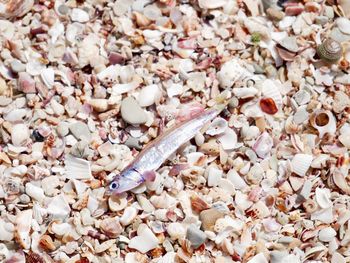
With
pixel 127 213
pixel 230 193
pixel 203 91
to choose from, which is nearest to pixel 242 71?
pixel 203 91

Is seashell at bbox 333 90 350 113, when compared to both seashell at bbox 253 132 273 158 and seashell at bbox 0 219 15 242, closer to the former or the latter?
seashell at bbox 253 132 273 158

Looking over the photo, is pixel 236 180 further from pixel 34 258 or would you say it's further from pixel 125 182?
pixel 34 258

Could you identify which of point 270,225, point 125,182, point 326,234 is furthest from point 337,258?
point 125,182

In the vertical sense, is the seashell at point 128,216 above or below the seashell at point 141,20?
below

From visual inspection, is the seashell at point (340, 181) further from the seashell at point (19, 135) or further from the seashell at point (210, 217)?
the seashell at point (19, 135)

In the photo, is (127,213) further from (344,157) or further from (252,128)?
(344,157)

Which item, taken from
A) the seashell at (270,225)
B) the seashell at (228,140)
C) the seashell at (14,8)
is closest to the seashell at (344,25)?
the seashell at (228,140)
